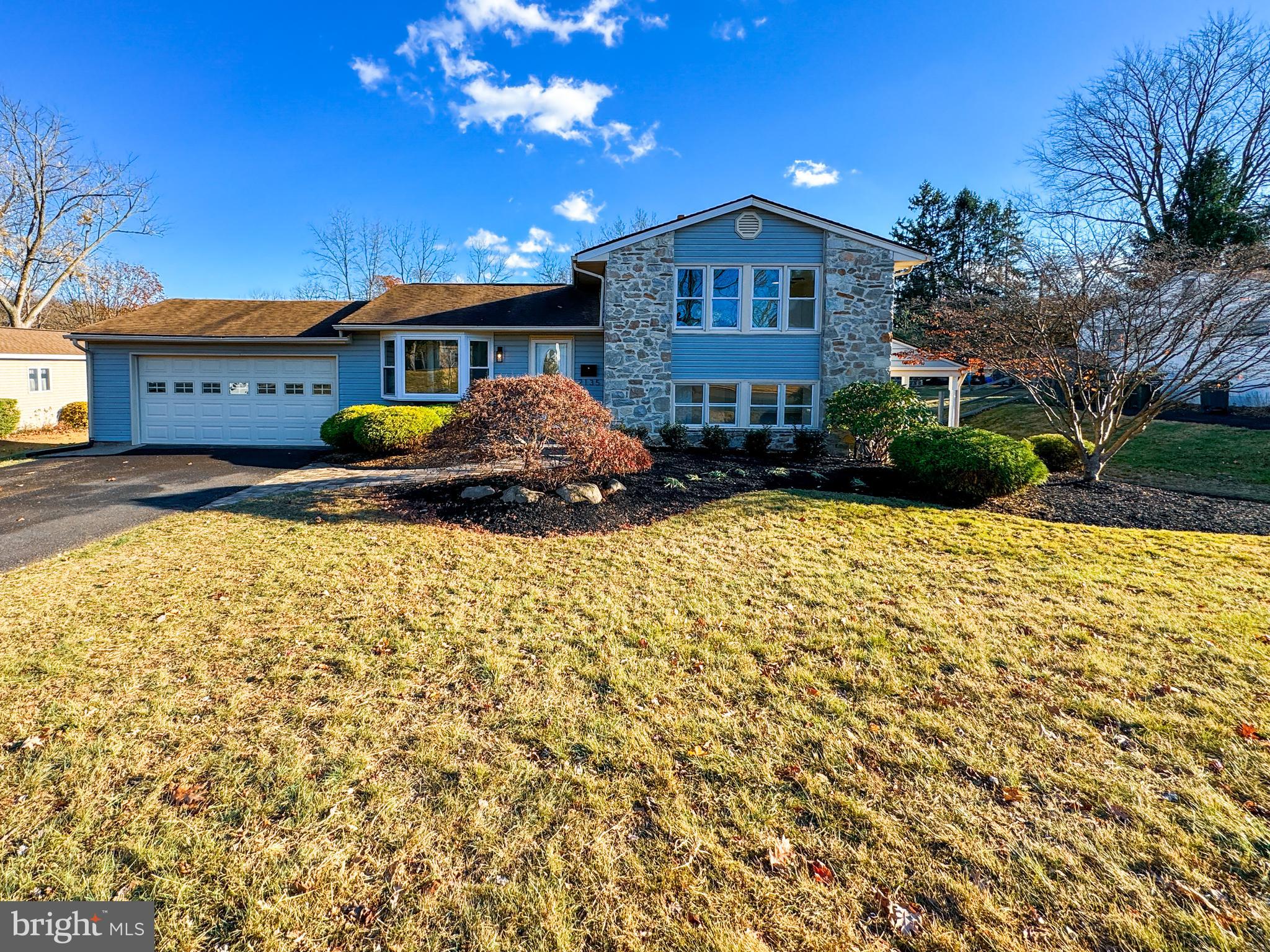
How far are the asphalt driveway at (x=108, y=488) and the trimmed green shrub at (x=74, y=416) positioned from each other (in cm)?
1096

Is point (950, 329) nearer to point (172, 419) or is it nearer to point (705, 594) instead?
point (705, 594)

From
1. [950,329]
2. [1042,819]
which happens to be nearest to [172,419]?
[1042,819]

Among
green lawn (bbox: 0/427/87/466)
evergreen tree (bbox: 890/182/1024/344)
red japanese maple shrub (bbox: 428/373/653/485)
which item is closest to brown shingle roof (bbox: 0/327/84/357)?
green lawn (bbox: 0/427/87/466)

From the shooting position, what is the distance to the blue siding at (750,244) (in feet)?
46.4

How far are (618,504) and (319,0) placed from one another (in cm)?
1186

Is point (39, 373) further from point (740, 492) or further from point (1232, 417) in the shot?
point (1232, 417)

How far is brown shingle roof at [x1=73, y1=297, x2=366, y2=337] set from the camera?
14742mm

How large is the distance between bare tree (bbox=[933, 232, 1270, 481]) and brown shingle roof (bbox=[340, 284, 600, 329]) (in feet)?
31.5

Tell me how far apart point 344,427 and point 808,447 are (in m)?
10.8

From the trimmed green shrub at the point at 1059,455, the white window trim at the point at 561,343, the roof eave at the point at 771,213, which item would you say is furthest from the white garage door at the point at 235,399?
the trimmed green shrub at the point at 1059,455

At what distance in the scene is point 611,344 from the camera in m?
14.5

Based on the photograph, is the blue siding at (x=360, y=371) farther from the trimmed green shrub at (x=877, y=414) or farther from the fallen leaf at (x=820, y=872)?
the fallen leaf at (x=820, y=872)

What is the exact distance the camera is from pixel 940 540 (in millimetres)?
6953

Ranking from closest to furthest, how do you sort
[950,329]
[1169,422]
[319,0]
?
[319,0] < [950,329] < [1169,422]
